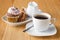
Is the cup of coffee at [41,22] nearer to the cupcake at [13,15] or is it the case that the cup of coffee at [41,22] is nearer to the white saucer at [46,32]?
the white saucer at [46,32]

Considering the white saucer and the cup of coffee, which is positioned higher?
the cup of coffee

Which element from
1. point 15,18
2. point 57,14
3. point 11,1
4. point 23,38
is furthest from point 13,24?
point 11,1

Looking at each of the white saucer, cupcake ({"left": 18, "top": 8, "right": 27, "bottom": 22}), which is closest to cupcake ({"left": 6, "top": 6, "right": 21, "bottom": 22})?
cupcake ({"left": 18, "top": 8, "right": 27, "bottom": 22})

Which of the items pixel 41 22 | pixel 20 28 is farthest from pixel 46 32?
pixel 20 28

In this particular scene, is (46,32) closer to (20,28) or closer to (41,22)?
(41,22)

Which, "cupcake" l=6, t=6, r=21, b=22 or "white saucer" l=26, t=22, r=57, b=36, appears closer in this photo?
"white saucer" l=26, t=22, r=57, b=36

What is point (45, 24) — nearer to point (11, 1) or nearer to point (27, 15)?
point (27, 15)

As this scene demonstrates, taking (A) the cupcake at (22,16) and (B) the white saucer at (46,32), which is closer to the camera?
(B) the white saucer at (46,32)

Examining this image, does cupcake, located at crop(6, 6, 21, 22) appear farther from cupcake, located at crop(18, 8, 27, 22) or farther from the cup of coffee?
the cup of coffee

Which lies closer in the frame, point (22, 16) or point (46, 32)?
point (46, 32)

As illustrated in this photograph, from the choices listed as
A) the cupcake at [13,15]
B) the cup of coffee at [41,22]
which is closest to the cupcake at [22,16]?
the cupcake at [13,15]

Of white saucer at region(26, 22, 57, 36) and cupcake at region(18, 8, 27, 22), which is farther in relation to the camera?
cupcake at region(18, 8, 27, 22)

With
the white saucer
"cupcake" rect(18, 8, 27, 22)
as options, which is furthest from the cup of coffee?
"cupcake" rect(18, 8, 27, 22)

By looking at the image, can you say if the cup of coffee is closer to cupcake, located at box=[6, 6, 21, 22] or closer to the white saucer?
the white saucer
